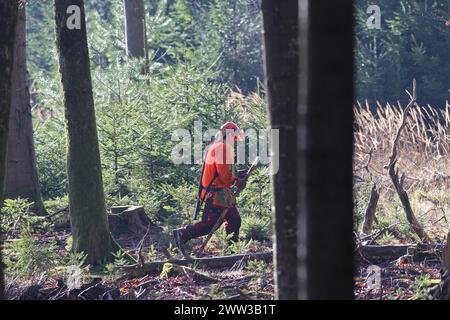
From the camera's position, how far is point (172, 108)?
15938mm

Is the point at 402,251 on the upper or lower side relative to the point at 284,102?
lower

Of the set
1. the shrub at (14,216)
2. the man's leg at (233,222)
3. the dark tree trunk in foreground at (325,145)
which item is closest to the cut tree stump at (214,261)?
the man's leg at (233,222)

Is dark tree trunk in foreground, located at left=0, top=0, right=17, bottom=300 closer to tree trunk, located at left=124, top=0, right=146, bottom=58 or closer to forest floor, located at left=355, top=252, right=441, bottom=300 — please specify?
forest floor, located at left=355, top=252, right=441, bottom=300

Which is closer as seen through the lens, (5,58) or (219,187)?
(5,58)

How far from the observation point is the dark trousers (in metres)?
11.9

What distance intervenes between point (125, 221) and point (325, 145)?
946 centimetres

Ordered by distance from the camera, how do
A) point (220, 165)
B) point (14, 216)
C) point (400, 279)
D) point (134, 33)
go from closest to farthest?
point (400, 279) < point (220, 165) < point (14, 216) < point (134, 33)

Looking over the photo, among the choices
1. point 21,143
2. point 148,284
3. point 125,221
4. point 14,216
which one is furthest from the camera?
point 21,143

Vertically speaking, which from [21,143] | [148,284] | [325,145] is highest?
[21,143]

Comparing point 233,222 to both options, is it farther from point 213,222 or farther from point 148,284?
point 148,284

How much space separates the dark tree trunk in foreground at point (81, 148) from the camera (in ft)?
34.7

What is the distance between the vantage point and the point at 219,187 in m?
12.0

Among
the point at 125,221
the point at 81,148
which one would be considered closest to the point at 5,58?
the point at 81,148

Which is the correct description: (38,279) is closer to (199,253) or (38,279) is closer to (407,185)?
(199,253)
